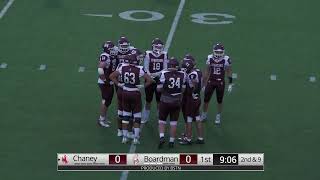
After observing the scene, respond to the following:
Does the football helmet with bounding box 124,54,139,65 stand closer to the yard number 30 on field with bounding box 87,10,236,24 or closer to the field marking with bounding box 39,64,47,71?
the field marking with bounding box 39,64,47,71

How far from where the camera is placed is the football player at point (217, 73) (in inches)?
564

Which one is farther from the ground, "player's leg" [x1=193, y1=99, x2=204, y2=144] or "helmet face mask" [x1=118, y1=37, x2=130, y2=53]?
"helmet face mask" [x1=118, y1=37, x2=130, y2=53]

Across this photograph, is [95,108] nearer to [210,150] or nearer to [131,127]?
[131,127]

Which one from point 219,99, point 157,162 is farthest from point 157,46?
point 157,162

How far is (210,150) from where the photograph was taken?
13.7 m

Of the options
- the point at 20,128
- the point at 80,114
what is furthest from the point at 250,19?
the point at 20,128

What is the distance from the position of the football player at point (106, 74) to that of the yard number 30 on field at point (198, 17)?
6339 millimetres

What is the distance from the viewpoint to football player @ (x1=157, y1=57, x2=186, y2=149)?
13.3 metres

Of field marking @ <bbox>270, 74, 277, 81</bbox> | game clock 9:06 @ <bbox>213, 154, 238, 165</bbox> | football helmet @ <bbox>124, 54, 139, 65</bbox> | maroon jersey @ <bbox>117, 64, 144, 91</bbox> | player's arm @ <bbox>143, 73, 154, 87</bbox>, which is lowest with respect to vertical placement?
field marking @ <bbox>270, 74, 277, 81</bbox>

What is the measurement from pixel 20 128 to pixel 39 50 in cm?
430

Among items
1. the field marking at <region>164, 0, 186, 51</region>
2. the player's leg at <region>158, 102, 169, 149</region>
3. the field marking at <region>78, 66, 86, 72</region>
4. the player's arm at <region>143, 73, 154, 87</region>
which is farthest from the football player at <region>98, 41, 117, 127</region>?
the field marking at <region>164, 0, 186, 51</region>

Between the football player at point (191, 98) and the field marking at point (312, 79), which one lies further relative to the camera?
the field marking at point (312, 79)

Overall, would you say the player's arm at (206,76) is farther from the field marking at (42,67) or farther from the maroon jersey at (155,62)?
the field marking at (42,67)

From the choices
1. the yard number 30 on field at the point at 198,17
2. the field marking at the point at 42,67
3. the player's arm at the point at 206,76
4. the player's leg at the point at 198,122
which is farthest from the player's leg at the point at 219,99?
the yard number 30 on field at the point at 198,17
